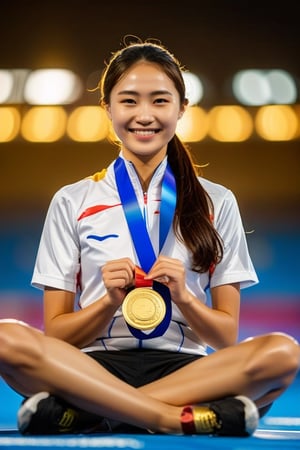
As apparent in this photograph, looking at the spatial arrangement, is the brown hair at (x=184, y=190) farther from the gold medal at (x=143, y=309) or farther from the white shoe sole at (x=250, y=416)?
the white shoe sole at (x=250, y=416)

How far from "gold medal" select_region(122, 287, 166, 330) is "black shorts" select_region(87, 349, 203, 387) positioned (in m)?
0.13

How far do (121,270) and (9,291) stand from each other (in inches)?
137

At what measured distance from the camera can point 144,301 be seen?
2443mm

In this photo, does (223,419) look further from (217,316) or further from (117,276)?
(117,276)

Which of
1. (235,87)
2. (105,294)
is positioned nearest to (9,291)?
(235,87)

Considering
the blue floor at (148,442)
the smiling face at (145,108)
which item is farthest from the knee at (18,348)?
the smiling face at (145,108)

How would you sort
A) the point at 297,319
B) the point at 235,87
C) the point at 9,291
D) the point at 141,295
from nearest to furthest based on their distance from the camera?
the point at 141,295, the point at 297,319, the point at 9,291, the point at 235,87

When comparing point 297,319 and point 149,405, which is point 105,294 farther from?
point 297,319

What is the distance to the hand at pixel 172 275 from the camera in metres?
2.42

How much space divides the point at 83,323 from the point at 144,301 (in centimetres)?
17

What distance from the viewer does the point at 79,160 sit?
692cm

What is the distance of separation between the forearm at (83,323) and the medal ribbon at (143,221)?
83 mm

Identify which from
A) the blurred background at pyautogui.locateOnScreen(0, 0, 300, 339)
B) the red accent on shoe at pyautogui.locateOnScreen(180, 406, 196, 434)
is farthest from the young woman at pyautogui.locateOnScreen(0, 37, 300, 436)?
the blurred background at pyautogui.locateOnScreen(0, 0, 300, 339)

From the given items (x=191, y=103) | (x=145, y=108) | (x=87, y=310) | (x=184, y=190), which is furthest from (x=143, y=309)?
(x=191, y=103)
